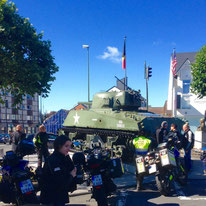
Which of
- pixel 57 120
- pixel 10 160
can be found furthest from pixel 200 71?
pixel 10 160

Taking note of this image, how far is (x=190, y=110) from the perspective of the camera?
84.6 feet

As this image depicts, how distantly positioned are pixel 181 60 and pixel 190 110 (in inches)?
263

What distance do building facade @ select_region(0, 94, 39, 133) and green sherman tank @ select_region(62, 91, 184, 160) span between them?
1444 inches

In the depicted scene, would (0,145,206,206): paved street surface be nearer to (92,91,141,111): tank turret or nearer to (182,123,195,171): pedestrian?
(182,123,195,171): pedestrian

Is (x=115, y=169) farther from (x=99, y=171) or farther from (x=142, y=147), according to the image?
(x=142, y=147)

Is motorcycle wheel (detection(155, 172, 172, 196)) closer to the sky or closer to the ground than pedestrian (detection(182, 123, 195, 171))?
closer to the ground

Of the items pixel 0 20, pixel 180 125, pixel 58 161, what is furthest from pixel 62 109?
pixel 58 161

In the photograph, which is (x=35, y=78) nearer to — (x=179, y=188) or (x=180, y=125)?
(x=179, y=188)

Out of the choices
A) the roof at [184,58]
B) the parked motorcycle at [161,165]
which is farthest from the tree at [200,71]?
the parked motorcycle at [161,165]

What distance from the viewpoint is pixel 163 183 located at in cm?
577

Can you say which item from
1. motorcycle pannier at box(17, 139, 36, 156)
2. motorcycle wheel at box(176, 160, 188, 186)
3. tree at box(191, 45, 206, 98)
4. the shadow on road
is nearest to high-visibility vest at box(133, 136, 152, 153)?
the shadow on road

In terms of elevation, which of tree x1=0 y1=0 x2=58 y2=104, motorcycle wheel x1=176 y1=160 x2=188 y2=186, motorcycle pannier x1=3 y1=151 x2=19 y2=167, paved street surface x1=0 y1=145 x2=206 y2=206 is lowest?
paved street surface x1=0 y1=145 x2=206 y2=206

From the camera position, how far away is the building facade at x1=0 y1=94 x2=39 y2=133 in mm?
47375

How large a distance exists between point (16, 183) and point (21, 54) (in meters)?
5.90
